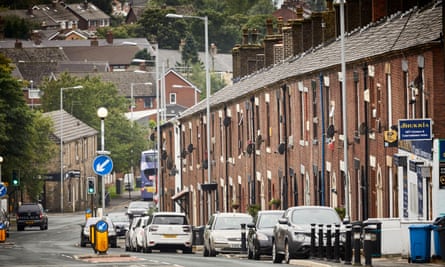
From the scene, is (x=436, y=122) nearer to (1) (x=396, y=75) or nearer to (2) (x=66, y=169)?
(1) (x=396, y=75)

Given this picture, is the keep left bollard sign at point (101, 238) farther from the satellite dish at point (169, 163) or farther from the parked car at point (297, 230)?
the satellite dish at point (169, 163)

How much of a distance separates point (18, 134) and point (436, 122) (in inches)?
2477

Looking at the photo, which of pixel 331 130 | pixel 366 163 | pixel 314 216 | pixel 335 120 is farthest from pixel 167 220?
pixel 314 216

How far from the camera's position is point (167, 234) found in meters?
50.6

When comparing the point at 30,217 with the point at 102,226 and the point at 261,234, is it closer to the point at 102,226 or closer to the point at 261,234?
the point at 102,226

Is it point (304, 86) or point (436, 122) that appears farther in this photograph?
point (304, 86)

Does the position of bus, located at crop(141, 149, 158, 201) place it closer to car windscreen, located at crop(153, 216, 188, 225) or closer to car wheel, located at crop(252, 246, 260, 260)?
car windscreen, located at crop(153, 216, 188, 225)

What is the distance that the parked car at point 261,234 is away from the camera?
42.1 metres

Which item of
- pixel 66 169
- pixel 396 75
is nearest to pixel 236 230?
pixel 396 75

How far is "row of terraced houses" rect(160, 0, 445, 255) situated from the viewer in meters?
39.1

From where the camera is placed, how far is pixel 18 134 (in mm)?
97875

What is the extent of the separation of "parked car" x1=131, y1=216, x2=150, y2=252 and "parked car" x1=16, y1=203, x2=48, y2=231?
35503mm

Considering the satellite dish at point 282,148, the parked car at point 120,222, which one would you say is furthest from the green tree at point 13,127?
the satellite dish at point 282,148

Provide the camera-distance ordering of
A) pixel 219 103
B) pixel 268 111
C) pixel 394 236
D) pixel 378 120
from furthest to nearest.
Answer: pixel 219 103, pixel 268 111, pixel 378 120, pixel 394 236
